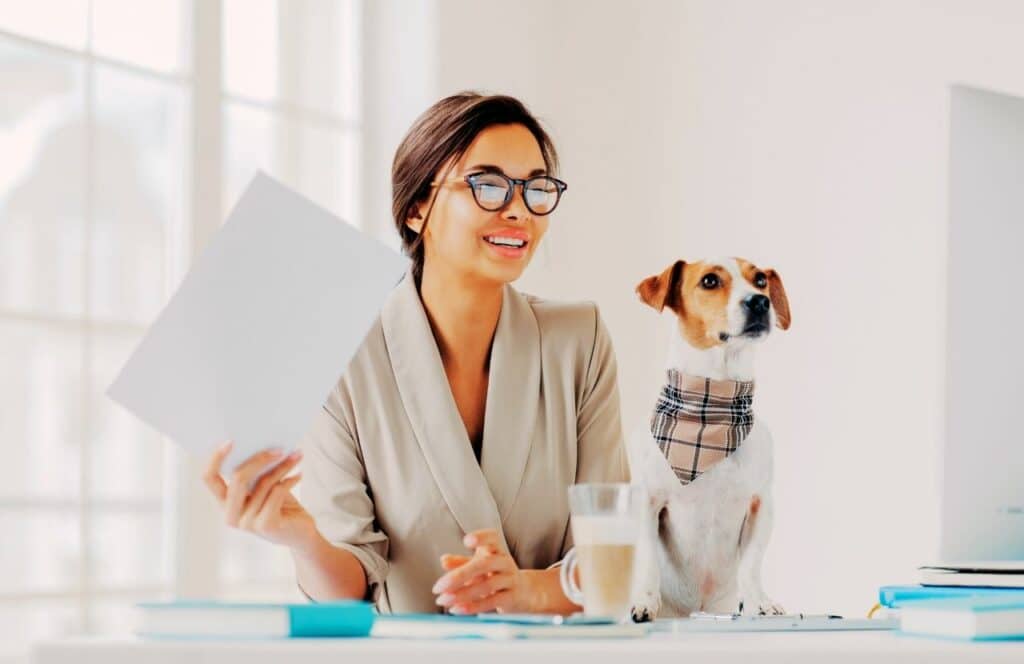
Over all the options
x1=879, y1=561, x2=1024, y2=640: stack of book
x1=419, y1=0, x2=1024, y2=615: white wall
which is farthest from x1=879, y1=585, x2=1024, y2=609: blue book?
x1=419, y1=0, x2=1024, y2=615: white wall

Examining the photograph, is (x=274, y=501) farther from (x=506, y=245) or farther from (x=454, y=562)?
(x=506, y=245)

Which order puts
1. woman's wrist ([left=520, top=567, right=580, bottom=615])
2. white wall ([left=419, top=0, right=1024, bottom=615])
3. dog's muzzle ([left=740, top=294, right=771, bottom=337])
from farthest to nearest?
white wall ([left=419, top=0, right=1024, bottom=615]) < woman's wrist ([left=520, top=567, right=580, bottom=615]) < dog's muzzle ([left=740, top=294, right=771, bottom=337])

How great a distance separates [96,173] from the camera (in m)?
2.98

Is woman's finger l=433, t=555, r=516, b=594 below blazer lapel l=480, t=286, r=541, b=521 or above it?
below

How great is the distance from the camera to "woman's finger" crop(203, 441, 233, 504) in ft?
4.07

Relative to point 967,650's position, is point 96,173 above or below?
above

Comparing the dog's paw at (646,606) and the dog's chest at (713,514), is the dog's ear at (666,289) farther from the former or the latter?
the dog's paw at (646,606)

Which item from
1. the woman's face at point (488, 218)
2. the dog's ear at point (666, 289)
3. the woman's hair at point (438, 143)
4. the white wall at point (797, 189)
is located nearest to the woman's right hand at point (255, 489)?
the dog's ear at point (666, 289)

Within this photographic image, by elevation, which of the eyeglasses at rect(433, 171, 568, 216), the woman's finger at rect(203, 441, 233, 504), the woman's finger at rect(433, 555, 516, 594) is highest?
the eyeglasses at rect(433, 171, 568, 216)

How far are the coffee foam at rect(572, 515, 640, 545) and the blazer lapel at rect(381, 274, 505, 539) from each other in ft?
2.43

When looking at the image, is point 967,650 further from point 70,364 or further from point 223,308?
point 70,364

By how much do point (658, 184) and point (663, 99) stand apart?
9.6 inches

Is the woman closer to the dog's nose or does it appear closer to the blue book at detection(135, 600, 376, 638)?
the dog's nose

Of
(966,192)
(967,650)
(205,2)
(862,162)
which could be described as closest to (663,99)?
(862,162)
